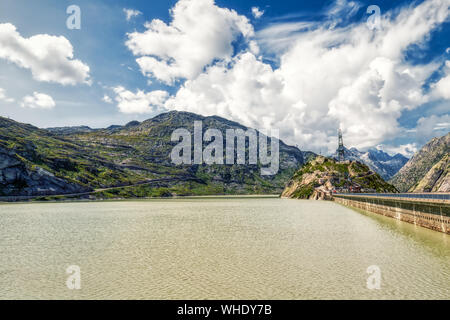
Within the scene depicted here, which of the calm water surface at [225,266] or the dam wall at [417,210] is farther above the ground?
the dam wall at [417,210]

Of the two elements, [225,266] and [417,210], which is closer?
[225,266]

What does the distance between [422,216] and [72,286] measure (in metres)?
73.0

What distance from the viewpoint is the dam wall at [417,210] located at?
189 ft

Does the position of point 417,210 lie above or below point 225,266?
above

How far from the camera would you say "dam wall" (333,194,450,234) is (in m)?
57.6

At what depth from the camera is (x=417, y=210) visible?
241ft

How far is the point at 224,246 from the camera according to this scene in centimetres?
4497

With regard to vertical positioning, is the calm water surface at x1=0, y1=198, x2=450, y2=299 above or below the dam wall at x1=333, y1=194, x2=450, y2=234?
below

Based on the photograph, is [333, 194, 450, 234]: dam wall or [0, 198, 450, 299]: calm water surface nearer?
[0, 198, 450, 299]: calm water surface

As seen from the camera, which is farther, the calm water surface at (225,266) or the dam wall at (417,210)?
the dam wall at (417,210)
